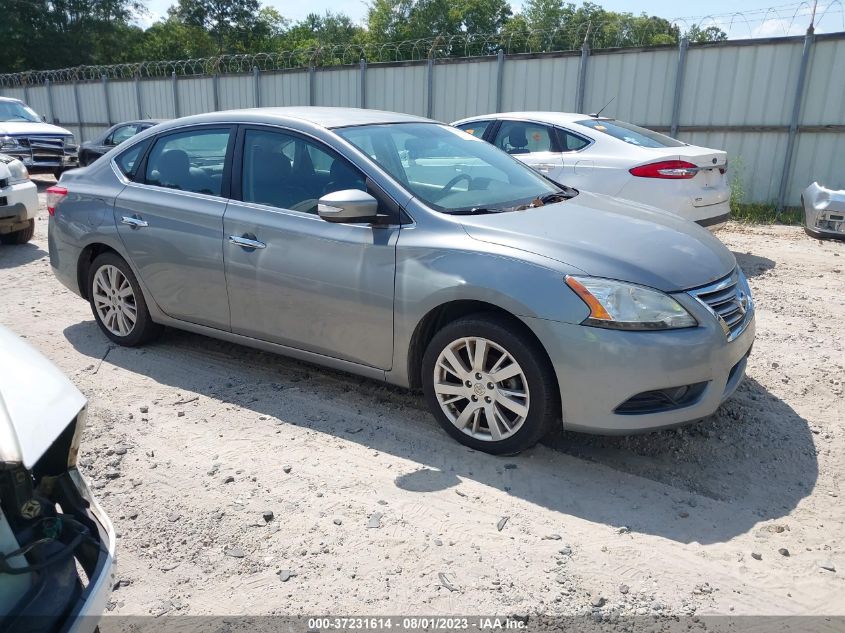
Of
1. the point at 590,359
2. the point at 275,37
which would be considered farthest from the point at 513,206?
the point at 275,37

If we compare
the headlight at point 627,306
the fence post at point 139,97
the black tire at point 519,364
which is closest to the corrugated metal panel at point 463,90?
the black tire at point 519,364

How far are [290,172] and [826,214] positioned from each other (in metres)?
6.05

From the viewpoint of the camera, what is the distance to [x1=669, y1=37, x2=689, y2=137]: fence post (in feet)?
38.7

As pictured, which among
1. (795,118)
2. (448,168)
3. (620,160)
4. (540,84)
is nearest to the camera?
(448,168)

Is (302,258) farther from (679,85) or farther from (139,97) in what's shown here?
(139,97)

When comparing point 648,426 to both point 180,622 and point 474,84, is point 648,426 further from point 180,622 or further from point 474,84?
point 474,84

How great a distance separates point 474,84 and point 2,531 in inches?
541

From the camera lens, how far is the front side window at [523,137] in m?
8.49

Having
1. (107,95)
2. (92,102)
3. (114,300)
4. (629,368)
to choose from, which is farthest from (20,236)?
(92,102)

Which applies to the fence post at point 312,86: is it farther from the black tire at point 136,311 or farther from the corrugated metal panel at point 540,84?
the black tire at point 136,311

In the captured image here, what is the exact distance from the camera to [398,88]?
15.4 meters

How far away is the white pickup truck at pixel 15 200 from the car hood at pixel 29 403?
6824mm

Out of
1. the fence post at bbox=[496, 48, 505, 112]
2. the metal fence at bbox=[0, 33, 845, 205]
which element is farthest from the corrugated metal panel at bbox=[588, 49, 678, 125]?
the fence post at bbox=[496, 48, 505, 112]

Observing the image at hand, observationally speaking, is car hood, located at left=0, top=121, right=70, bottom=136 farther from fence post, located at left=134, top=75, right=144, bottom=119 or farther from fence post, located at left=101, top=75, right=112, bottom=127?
fence post, located at left=101, top=75, right=112, bottom=127
